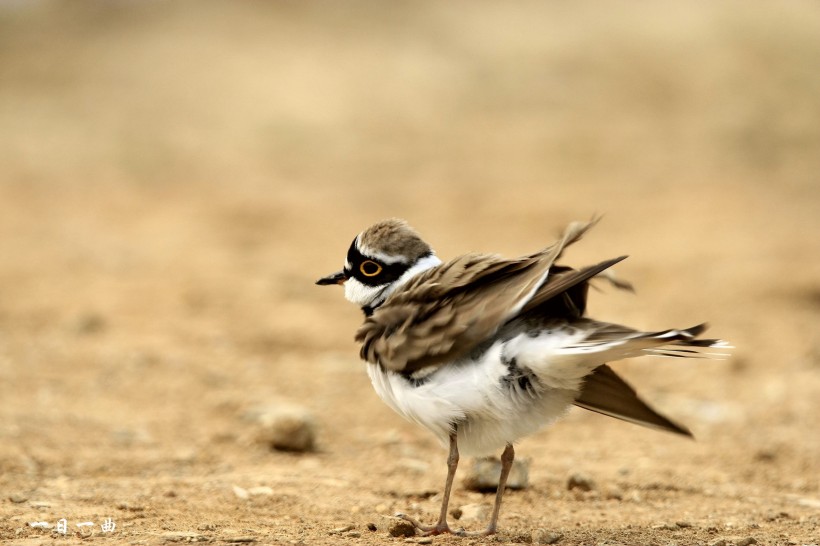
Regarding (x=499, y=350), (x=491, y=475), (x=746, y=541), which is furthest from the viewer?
(x=491, y=475)

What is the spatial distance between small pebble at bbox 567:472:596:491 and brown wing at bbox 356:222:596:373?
63.4 inches

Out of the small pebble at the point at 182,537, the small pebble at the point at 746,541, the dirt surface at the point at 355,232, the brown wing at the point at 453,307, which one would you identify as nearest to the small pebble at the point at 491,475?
the dirt surface at the point at 355,232

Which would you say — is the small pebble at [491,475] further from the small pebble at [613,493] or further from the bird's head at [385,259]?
the bird's head at [385,259]

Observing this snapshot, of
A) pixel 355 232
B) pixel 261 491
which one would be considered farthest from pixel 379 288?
pixel 355 232

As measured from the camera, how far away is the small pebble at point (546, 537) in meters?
4.62

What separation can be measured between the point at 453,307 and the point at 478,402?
40 cm

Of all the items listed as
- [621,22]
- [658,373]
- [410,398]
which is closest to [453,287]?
[410,398]

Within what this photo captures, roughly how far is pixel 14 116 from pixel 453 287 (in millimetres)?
14389

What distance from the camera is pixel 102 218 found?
43.4 feet

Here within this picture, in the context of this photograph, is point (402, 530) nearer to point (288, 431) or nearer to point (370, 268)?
point (370, 268)

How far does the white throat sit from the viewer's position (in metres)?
5.05

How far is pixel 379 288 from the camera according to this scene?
16.7ft

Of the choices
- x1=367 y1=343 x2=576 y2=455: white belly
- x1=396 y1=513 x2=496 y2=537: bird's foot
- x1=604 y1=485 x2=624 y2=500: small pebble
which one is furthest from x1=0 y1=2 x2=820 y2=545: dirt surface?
x1=367 y1=343 x2=576 y2=455: white belly

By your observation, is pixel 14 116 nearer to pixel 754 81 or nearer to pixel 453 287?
pixel 754 81
